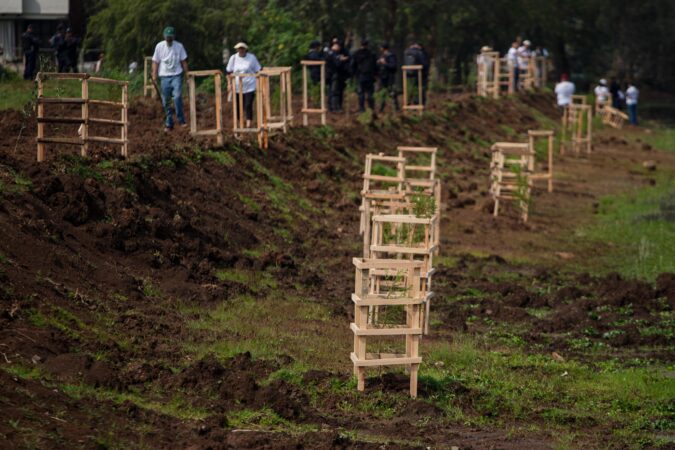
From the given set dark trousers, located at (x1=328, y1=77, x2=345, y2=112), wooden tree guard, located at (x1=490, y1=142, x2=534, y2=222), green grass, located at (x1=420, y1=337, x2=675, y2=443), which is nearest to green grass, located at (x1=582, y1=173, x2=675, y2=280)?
wooden tree guard, located at (x1=490, y1=142, x2=534, y2=222)

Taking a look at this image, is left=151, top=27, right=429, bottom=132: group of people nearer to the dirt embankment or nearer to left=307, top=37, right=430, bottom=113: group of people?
left=307, top=37, right=430, bottom=113: group of people

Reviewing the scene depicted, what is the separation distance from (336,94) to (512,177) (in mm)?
8088

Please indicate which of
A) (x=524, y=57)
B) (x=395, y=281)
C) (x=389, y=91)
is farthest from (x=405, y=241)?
(x=524, y=57)

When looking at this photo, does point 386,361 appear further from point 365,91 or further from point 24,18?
point 24,18

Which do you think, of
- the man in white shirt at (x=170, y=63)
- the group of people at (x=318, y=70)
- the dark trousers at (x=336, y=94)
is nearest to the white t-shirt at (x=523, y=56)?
the group of people at (x=318, y=70)

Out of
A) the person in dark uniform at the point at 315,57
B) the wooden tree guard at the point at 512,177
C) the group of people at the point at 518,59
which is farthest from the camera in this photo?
the group of people at the point at 518,59

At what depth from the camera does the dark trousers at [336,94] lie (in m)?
34.5

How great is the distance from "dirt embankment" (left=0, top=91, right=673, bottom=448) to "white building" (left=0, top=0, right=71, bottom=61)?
18.6 meters

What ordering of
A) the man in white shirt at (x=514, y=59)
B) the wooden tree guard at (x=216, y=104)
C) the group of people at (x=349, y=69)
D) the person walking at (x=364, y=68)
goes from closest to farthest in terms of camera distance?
the wooden tree guard at (x=216, y=104) < the group of people at (x=349, y=69) < the person walking at (x=364, y=68) < the man in white shirt at (x=514, y=59)

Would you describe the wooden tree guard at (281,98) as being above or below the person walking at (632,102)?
above

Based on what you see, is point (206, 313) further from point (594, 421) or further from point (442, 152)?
point (442, 152)

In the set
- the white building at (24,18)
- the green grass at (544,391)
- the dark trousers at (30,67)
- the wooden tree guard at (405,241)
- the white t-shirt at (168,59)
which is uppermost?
the white building at (24,18)

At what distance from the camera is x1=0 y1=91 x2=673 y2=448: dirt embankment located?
10820 mm

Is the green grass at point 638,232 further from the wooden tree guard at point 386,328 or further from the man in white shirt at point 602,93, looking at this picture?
the man in white shirt at point 602,93
